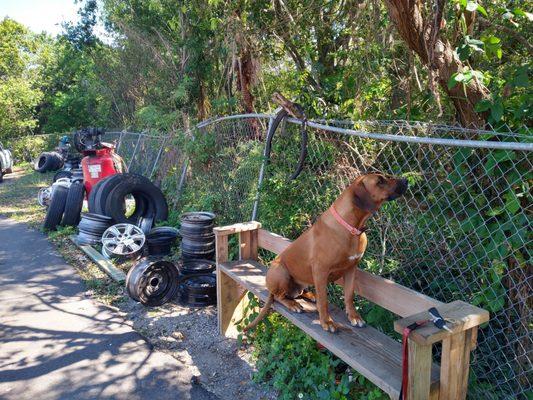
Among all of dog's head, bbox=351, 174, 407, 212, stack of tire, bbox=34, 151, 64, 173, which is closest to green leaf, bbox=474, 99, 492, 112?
dog's head, bbox=351, 174, 407, 212

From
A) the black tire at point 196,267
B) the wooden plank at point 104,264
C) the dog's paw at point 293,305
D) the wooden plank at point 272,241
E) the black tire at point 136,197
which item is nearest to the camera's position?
the dog's paw at point 293,305

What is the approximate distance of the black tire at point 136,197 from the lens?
723cm

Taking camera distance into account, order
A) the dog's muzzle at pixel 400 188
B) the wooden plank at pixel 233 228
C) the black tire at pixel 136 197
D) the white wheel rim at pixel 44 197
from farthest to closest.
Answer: the white wheel rim at pixel 44 197 < the black tire at pixel 136 197 < the wooden plank at pixel 233 228 < the dog's muzzle at pixel 400 188

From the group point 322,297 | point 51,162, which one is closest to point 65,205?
point 322,297

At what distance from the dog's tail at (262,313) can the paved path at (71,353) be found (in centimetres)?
62

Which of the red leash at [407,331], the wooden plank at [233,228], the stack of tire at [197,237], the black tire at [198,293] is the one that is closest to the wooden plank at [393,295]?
the red leash at [407,331]

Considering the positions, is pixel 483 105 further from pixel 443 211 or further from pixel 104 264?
pixel 104 264

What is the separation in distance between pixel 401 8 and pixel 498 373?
238 cm

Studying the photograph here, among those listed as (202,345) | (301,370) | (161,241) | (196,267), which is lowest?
(202,345)

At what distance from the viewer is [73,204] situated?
7.95 metres

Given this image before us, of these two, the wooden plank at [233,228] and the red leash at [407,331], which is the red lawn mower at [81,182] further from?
the red leash at [407,331]

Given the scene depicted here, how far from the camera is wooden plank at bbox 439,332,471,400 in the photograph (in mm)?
2012

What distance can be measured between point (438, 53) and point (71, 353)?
3777 mm

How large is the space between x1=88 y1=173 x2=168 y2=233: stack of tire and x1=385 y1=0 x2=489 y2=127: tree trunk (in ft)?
18.6
